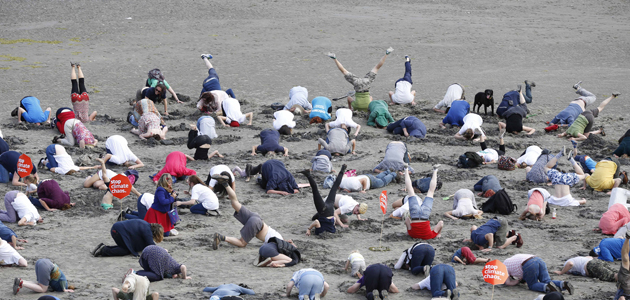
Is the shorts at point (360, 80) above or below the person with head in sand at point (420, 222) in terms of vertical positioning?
above

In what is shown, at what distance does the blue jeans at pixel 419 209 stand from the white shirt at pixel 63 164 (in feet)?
25.0

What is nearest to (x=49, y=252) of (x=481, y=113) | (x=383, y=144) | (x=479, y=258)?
(x=479, y=258)

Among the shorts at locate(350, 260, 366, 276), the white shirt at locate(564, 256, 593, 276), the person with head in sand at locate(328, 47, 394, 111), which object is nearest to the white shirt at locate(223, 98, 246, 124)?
the person with head in sand at locate(328, 47, 394, 111)

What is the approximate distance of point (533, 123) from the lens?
21781 millimetres

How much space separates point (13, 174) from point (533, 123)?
13.9 m

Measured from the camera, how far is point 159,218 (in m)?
12.7

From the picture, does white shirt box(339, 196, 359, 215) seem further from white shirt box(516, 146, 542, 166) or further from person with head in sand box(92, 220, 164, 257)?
white shirt box(516, 146, 542, 166)

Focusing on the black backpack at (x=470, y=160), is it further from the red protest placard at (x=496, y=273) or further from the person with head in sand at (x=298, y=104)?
the red protest placard at (x=496, y=273)

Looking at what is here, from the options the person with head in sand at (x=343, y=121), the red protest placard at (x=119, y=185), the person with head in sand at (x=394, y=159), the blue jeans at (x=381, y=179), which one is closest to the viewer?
the red protest placard at (x=119, y=185)

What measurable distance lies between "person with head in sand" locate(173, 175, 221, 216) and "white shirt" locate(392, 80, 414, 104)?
10.3 m

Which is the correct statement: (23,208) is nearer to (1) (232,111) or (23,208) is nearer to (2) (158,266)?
(2) (158,266)

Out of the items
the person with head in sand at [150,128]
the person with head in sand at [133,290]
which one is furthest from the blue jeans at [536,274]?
the person with head in sand at [150,128]

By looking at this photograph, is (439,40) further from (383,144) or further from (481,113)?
(383,144)

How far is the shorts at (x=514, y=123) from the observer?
20344 mm
